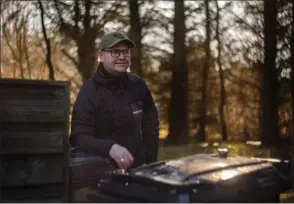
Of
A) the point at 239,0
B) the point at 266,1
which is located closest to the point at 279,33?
the point at 266,1

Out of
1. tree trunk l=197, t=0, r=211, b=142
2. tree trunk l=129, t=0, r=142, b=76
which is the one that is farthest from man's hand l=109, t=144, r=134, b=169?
tree trunk l=197, t=0, r=211, b=142

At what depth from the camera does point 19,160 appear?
7.23 ft

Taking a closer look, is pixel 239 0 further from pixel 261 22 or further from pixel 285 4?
pixel 285 4

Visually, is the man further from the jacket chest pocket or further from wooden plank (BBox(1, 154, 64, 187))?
wooden plank (BBox(1, 154, 64, 187))

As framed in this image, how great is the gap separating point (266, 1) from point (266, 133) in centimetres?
263

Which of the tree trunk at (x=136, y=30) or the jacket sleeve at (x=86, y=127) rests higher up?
the tree trunk at (x=136, y=30)

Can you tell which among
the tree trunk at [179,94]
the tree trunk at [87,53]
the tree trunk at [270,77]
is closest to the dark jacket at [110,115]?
the tree trunk at [270,77]

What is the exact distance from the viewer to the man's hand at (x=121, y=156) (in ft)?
7.25

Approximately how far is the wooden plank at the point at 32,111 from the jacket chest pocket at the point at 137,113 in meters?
0.37

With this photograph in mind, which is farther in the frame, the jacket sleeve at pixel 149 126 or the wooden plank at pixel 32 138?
the jacket sleeve at pixel 149 126

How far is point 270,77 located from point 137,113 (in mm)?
7056

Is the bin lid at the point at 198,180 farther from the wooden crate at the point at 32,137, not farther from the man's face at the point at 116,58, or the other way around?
the man's face at the point at 116,58

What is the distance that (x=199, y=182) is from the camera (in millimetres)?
1828

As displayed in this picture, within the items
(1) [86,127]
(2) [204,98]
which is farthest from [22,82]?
(2) [204,98]
